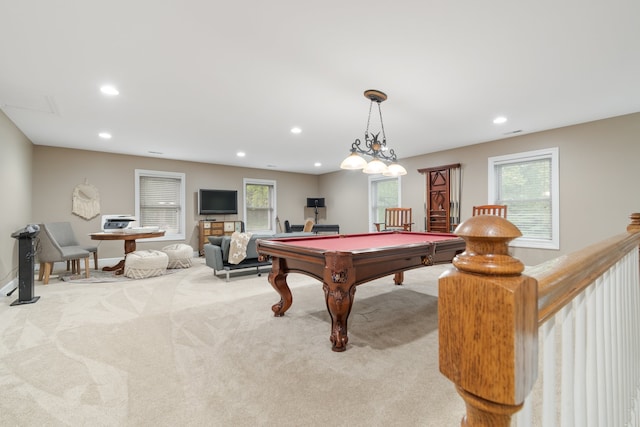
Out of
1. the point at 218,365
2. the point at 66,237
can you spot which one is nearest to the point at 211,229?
A: the point at 66,237

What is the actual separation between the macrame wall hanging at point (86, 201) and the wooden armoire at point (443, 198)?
733 cm

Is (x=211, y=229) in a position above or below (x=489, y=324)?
below

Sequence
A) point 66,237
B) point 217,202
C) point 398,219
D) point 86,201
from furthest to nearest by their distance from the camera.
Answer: point 217,202
point 398,219
point 86,201
point 66,237

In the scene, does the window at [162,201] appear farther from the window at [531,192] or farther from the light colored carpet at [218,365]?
the window at [531,192]

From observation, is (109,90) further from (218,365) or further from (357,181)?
(357,181)

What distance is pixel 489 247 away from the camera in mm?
366

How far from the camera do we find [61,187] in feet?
19.1

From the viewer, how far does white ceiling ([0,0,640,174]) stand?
2.07m

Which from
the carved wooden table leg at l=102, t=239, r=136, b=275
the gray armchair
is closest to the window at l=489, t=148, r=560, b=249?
the carved wooden table leg at l=102, t=239, r=136, b=275

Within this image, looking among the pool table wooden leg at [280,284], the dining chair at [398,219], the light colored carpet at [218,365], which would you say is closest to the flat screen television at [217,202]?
the dining chair at [398,219]

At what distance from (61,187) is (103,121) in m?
2.67

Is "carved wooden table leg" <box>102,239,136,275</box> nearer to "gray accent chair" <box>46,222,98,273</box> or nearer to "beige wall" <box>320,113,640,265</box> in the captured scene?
"gray accent chair" <box>46,222,98,273</box>

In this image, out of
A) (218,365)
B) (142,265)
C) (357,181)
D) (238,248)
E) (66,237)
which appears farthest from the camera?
(357,181)

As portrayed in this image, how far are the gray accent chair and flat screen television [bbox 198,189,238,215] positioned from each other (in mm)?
A: 2449
